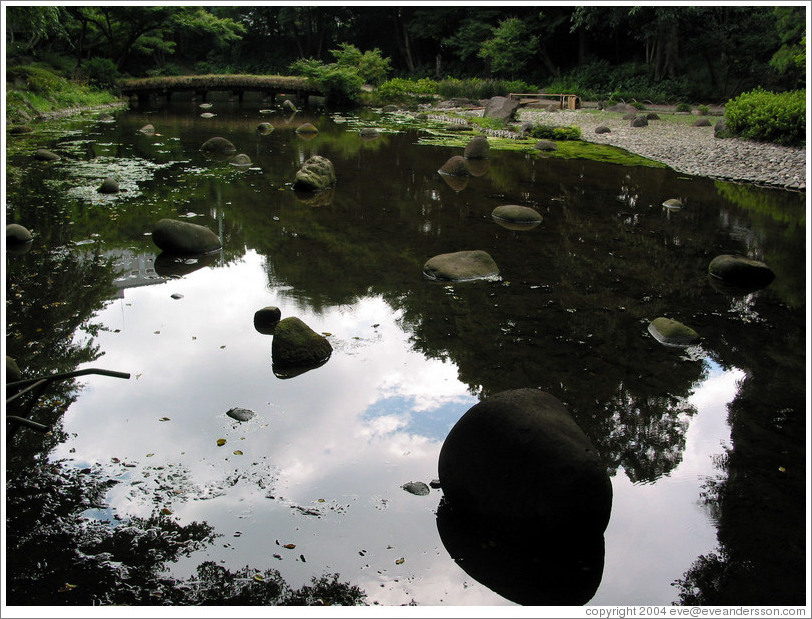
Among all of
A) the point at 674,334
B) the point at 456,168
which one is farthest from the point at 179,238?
the point at 456,168

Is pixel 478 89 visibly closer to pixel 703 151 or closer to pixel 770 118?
pixel 703 151

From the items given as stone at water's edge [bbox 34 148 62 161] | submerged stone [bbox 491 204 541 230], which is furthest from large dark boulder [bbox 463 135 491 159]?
stone at water's edge [bbox 34 148 62 161]

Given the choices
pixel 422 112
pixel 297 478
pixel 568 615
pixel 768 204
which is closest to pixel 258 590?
pixel 297 478

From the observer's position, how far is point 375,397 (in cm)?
480

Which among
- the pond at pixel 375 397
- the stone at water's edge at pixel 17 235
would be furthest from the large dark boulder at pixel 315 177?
the stone at water's edge at pixel 17 235

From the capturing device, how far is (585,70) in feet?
102

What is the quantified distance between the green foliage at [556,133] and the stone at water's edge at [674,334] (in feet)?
44.8

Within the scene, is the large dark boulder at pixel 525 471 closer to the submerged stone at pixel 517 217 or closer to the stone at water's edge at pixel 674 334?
the stone at water's edge at pixel 674 334

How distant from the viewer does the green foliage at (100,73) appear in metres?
27.1

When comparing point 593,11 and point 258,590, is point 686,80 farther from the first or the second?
point 258,590

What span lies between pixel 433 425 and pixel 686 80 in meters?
26.6

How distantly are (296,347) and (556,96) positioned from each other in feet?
83.7

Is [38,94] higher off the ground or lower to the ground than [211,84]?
lower

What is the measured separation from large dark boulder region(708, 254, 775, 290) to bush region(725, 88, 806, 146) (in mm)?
9149
